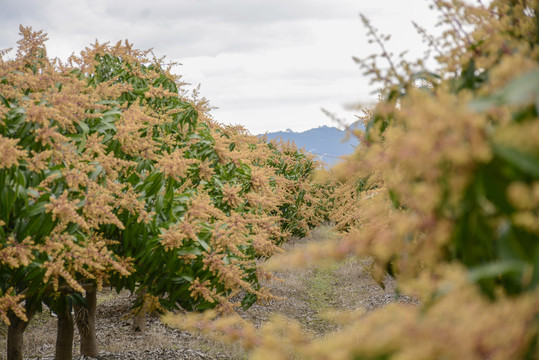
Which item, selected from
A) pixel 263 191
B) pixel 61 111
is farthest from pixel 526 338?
pixel 263 191

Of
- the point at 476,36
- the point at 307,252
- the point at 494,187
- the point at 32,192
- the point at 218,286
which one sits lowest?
the point at 218,286

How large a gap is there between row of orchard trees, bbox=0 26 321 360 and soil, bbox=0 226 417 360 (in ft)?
5.47

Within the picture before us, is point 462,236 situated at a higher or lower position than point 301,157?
lower

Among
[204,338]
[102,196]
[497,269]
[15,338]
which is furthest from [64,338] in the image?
[497,269]

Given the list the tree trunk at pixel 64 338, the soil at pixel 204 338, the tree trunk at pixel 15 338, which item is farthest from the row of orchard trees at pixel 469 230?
the tree trunk at pixel 64 338

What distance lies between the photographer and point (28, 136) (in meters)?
3.89

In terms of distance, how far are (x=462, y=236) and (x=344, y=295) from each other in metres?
13.0

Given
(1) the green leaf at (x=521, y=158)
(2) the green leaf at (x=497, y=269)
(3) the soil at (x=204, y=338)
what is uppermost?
(1) the green leaf at (x=521, y=158)

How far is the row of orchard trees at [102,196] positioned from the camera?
3590 millimetres

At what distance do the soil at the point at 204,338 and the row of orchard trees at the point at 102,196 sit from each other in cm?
167

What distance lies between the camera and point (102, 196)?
3.69m

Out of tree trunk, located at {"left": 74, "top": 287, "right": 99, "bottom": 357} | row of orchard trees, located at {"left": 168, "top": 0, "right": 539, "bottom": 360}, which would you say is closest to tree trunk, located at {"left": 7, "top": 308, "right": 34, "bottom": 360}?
tree trunk, located at {"left": 74, "top": 287, "right": 99, "bottom": 357}

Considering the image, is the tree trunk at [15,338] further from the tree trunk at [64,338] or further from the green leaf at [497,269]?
the green leaf at [497,269]

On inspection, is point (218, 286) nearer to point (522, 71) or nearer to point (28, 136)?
point (28, 136)
